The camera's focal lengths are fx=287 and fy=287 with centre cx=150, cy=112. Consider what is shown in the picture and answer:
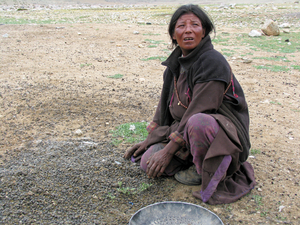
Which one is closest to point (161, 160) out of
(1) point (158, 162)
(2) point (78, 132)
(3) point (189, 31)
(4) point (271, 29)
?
(1) point (158, 162)

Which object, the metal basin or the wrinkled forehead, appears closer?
the metal basin

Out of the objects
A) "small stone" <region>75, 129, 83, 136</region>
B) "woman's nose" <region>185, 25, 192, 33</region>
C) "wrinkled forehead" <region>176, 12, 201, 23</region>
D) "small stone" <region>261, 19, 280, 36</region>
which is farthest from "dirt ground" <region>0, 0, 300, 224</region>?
"small stone" <region>261, 19, 280, 36</region>

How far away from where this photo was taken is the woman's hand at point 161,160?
8.12 ft

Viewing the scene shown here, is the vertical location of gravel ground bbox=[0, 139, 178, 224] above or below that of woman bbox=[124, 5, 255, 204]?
below

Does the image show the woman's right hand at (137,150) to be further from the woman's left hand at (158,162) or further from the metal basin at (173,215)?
the metal basin at (173,215)

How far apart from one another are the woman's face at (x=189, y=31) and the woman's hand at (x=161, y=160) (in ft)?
2.84

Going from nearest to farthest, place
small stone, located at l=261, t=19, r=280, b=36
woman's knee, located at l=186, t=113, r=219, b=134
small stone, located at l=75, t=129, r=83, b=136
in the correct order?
woman's knee, located at l=186, t=113, r=219, b=134 < small stone, located at l=75, t=129, r=83, b=136 < small stone, located at l=261, t=19, r=280, b=36

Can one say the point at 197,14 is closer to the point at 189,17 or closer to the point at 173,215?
the point at 189,17

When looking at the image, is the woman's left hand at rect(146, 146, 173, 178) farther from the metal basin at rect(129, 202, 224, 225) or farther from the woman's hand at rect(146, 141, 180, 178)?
the metal basin at rect(129, 202, 224, 225)

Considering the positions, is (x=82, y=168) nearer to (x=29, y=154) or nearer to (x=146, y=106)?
(x=29, y=154)

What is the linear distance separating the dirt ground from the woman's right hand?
15cm

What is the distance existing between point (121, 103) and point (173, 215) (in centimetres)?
275

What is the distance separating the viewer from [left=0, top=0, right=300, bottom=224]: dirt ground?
260 cm

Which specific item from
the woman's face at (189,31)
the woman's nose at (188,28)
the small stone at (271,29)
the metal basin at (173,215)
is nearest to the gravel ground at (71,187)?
the metal basin at (173,215)
